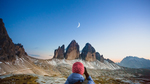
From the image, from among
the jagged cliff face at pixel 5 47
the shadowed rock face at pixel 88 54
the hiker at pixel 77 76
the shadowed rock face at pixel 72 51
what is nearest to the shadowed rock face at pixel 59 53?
the shadowed rock face at pixel 72 51

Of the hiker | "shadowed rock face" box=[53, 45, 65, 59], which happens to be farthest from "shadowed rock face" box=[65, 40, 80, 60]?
the hiker

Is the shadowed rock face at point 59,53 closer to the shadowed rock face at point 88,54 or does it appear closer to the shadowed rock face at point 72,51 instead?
the shadowed rock face at point 72,51

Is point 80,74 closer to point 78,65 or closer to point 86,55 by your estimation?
point 78,65

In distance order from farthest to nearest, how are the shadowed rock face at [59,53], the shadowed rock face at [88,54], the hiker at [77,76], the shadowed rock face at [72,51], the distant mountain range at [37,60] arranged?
the shadowed rock face at [88,54], the shadowed rock face at [72,51], the shadowed rock face at [59,53], the distant mountain range at [37,60], the hiker at [77,76]

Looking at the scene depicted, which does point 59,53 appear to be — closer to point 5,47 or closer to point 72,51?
point 72,51

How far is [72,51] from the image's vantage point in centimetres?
15775

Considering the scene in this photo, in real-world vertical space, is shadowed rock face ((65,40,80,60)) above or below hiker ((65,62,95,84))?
above

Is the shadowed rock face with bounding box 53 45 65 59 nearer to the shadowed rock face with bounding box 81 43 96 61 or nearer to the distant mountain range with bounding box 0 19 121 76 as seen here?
the distant mountain range with bounding box 0 19 121 76

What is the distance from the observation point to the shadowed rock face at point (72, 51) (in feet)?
489

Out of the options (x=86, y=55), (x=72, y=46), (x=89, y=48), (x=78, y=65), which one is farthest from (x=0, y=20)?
(x=89, y=48)

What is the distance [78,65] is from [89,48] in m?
185

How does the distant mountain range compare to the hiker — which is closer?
the hiker

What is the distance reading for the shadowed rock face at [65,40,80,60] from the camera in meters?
149

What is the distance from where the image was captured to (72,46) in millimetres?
161500
